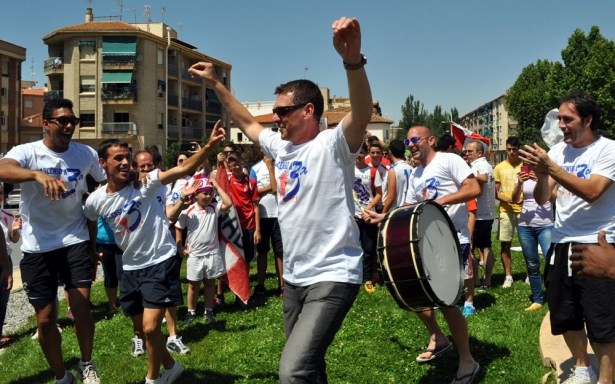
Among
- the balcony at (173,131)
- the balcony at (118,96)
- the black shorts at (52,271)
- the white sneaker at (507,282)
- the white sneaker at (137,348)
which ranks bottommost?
the white sneaker at (137,348)

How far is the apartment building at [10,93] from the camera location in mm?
56250

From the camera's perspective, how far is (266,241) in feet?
29.1

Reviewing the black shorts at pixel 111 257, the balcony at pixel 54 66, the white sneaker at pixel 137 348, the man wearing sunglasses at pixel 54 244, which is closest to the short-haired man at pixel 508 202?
the white sneaker at pixel 137 348

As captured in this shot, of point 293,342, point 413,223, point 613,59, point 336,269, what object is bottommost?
point 293,342

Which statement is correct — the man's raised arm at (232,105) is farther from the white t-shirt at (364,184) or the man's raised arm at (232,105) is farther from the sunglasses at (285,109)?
the white t-shirt at (364,184)

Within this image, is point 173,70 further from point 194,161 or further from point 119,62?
point 194,161

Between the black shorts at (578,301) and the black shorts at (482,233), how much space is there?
407 centimetres

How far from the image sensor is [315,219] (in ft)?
11.3

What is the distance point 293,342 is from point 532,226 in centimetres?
519

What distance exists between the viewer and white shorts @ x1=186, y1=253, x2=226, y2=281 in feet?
23.6

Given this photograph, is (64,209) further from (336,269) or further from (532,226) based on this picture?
(532,226)

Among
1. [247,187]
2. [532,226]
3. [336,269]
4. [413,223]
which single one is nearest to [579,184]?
[413,223]

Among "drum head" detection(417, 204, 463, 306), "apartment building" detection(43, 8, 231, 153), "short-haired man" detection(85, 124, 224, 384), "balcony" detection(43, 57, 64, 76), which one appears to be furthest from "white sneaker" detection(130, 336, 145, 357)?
"balcony" detection(43, 57, 64, 76)

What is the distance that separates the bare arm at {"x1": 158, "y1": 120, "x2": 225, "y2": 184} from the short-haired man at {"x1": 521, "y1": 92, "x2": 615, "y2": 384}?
231 centimetres
